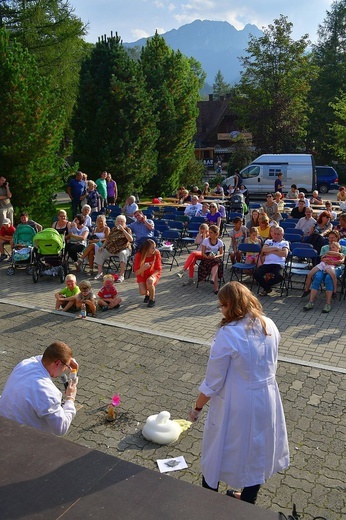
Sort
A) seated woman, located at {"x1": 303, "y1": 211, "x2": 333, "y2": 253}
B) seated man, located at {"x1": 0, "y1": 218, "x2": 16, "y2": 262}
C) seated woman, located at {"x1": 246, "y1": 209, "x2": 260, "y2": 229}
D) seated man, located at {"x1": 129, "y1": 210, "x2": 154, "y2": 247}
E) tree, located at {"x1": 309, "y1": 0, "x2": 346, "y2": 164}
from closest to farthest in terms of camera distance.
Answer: seated woman, located at {"x1": 303, "y1": 211, "x2": 333, "y2": 253} < seated woman, located at {"x1": 246, "y1": 209, "x2": 260, "y2": 229} < seated man, located at {"x1": 129, "y1": 210, "x2": 154, "y2": 247} < seated man, located at {"x1": 0, "y1": 218, "x2": 16, "y2": 262} < tree, located at {"x1": 309, "y1": 0, "x2": 346, "y2": 164}

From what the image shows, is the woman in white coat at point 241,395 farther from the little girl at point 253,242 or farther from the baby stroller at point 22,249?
the baby stroller at point 22,249

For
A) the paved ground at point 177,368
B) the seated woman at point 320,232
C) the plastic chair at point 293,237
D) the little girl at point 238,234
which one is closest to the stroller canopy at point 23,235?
the paved ground at point 177,368

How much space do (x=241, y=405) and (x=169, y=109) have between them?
76.2ft

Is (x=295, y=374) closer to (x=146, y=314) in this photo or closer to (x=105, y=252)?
(x=146, y=314)

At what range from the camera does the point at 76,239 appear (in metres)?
11.7

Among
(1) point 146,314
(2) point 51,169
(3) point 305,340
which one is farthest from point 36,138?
(3) point 305,340

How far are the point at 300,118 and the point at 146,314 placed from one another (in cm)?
3371

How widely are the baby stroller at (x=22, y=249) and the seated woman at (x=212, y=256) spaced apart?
4.06 metres

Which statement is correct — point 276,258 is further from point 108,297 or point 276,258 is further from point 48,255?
point 48,255

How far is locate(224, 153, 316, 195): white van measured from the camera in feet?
90.1

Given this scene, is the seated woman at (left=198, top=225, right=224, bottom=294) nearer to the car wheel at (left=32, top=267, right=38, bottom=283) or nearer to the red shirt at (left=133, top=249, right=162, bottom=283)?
the red shirt at (left=133, top=249, right=162, bottom=283)

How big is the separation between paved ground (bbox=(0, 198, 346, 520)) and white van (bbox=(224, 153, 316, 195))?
18.4m

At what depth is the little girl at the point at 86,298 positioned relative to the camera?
8.51 m

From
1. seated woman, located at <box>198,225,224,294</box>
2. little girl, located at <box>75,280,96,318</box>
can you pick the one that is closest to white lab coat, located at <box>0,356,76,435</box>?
little girl, located at <box>75,280,96,318</box>
